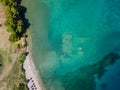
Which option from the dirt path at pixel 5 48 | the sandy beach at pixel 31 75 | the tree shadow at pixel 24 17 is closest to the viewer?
the dirt path at pixel 5 48

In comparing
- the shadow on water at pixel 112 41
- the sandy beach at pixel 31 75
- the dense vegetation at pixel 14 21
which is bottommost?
the sandy beach at pixel 31 75

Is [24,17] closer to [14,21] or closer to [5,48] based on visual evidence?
[14,21]

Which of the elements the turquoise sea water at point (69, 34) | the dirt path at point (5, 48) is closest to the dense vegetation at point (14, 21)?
the dirt path at point (5, 48)

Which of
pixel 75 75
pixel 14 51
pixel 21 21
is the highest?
pixel 21 21

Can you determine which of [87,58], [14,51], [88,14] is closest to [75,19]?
[88,14]

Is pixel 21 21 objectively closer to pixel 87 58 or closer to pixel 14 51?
pixel 14 51

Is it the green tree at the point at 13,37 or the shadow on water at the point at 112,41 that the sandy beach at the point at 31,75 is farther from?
the shadow on water at the point at 112,41
